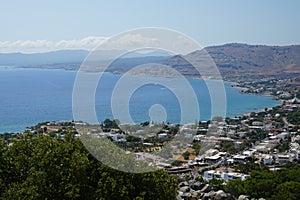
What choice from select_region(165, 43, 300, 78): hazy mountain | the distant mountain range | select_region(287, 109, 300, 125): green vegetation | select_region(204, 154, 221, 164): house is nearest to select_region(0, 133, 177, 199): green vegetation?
select_region(204, 154, 221, 164): house

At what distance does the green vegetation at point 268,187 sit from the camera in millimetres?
8155

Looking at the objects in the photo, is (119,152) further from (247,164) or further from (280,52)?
(280,52)

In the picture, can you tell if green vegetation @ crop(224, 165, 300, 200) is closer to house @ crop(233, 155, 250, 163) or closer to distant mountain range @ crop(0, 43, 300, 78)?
house @ crop(233, 155, 250, 163)

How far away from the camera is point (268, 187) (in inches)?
342

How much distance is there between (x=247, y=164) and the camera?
14180 millimetres

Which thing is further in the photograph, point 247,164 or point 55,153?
point 247,164

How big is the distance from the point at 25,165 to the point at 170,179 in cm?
211

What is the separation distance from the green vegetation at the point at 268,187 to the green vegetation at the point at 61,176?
417cm

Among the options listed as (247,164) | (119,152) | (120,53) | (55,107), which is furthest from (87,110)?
(55,107)

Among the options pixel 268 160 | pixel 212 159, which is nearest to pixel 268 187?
pixel 268 160

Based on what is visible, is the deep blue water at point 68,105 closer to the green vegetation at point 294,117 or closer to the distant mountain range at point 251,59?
the green vegetation at point 294,117

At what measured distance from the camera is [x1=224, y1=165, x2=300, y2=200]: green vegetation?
8155mm

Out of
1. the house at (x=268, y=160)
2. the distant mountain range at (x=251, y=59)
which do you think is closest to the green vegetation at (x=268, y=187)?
the house at (x=268, y=160)

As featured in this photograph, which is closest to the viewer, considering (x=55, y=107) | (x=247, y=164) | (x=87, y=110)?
(x=87, y=110)
